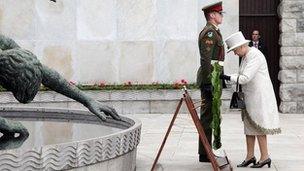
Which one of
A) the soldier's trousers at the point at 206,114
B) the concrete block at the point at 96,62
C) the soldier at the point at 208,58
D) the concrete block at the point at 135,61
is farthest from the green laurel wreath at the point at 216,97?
the concrete block at the point at 96,62

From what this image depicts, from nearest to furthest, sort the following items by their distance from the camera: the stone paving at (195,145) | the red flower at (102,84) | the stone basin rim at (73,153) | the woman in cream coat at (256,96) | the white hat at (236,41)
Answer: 1. the stone basin rim at (73,153)
2. the woman in cream coat at (256,96)
3. the white hat at (236,41)
4. the stone paving at (195,145)
5. the red flower at (102,84)

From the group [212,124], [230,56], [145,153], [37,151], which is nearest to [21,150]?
[37,151]

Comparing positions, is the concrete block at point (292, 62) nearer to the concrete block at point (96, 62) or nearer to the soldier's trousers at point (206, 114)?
the concrete block at point (96, 62)

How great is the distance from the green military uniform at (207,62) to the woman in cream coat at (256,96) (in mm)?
268

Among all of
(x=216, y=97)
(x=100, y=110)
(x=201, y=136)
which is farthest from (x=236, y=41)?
(x=100, y=110)

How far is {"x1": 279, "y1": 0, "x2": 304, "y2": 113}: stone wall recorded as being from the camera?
16.0 meters

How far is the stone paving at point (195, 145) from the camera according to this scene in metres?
8.51

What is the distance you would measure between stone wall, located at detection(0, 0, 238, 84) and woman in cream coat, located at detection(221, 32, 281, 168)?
25.3 ft

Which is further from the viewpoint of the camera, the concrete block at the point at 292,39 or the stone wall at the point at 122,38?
the concrete block at the point at 292,39

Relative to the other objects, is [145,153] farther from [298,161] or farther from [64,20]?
[64,20]

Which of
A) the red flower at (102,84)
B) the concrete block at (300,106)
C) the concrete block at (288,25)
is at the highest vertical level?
the concrete block at (288,25)

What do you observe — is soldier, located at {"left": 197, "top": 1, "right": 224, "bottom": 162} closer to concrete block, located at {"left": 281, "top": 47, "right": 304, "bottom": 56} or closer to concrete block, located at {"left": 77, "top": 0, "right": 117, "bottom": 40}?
concrete block, located at {"left": 77, "top": 0, "right": 117, "bottom": 40}

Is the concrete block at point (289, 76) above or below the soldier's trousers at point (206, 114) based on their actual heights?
below

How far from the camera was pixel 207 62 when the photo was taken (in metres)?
8.52
